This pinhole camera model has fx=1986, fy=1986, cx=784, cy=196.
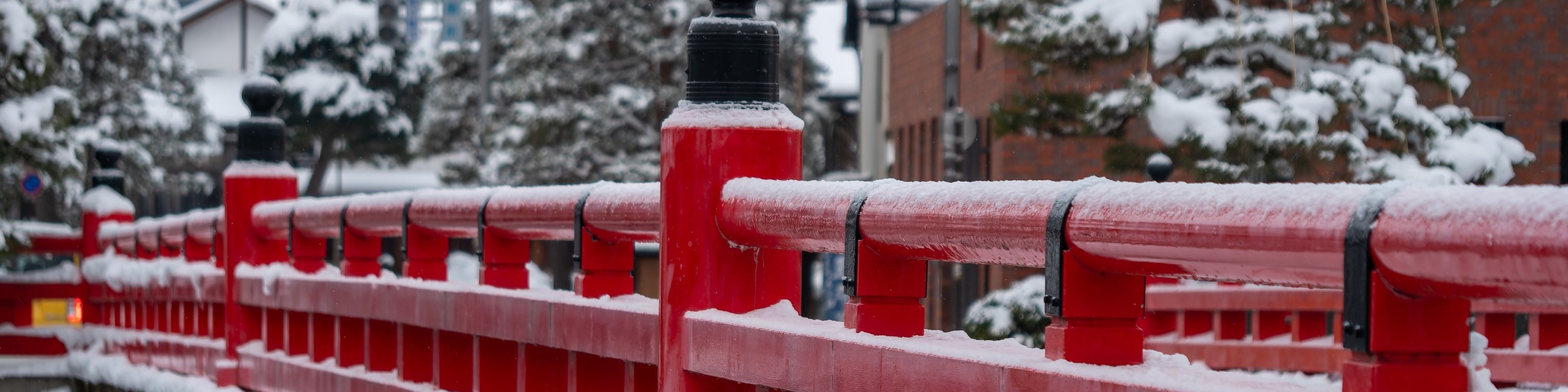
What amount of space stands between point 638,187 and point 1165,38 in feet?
33.6

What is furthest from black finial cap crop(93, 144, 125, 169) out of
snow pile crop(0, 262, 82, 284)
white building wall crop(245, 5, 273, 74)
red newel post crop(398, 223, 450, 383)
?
white building wall crop(245, 5, 273, 74)

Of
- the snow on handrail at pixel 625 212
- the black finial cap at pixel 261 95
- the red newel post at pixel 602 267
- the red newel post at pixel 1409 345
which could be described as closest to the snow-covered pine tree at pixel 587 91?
the black finial cap at pixel 261 95

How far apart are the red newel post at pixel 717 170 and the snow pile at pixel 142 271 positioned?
486 cm

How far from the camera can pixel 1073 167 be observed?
21.0m

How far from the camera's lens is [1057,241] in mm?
3018

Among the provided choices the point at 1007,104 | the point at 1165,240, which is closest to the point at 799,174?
the point at 1165,240

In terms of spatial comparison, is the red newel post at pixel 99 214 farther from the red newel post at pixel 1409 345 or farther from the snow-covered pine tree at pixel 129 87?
the snow-covered pine tree at pixel 129 87

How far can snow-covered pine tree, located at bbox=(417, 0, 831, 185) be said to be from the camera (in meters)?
35.9

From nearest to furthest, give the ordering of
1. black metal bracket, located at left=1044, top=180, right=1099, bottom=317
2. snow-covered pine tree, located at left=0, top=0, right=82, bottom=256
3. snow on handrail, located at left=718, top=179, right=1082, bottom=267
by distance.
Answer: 1. black metal bracket, located at left=1044, top=180, right=1099, bottom=317
2. snow on handrail, located at left=718, top=179, right=1082, bottom=267
3. snow-covered pine tree, located at left=0, top=0, right=82, bottom=256

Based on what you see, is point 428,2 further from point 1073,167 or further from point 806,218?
point 806,218

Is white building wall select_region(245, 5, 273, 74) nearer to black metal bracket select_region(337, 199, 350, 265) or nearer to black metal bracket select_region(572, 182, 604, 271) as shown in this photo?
black metal bracket select_region(337, 199, 350, 265)

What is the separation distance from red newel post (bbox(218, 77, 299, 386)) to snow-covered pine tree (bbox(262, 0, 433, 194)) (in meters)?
40.7

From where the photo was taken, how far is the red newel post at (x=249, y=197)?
843cm

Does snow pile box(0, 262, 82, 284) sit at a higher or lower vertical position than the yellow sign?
higher
